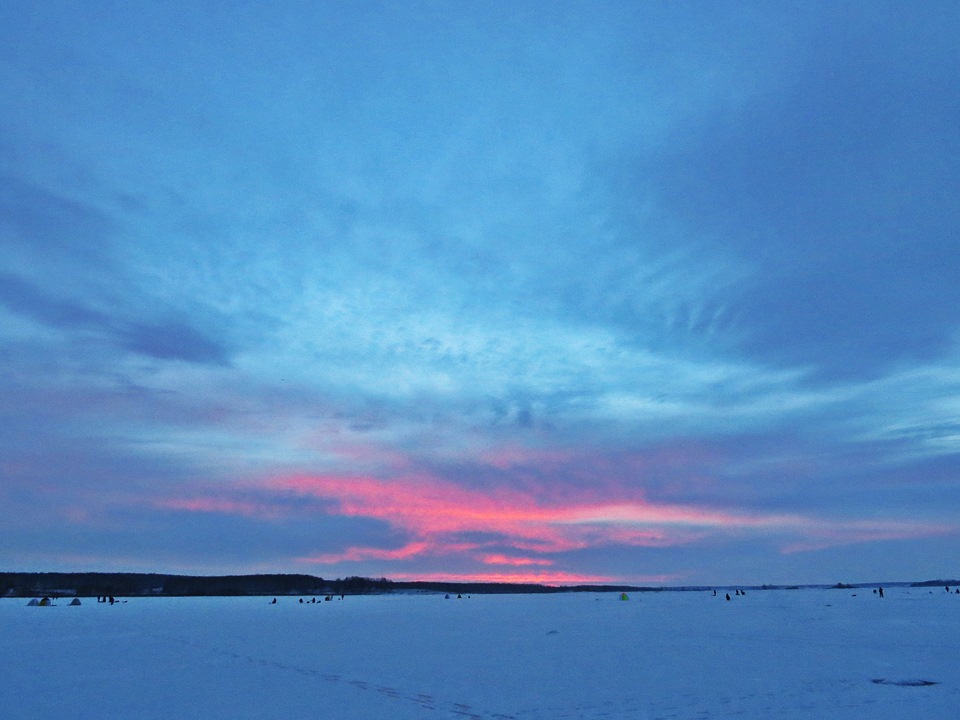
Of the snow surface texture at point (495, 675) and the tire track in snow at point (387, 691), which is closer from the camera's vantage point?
the tire track in snow at point (387, 691)

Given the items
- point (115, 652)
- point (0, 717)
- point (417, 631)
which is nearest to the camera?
point (0, 717)

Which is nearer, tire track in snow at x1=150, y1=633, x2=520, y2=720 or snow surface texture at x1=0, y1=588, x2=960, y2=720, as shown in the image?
tire track in snow at x1=150, y1=633, x2=520, y2=720

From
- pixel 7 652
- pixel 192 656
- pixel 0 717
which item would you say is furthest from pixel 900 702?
pixel 7 652

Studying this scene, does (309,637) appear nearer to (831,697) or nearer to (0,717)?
(0,717)

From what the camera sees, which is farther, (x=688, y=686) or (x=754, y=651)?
(x=754, y=651)

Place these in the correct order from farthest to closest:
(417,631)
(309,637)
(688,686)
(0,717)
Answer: (417,631) → (309,637) → (688,686) → (0,717)

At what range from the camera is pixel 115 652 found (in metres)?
28.4

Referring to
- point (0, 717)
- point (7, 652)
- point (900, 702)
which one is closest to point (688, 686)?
point (900, 702)

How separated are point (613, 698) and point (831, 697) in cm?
495

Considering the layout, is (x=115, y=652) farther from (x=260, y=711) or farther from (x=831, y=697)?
(x=831, y=697)

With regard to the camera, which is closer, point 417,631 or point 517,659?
point 517,659

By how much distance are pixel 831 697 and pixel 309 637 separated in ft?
89.0

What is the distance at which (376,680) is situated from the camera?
1986 cm

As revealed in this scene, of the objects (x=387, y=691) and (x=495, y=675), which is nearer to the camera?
(x=387, y=691)
